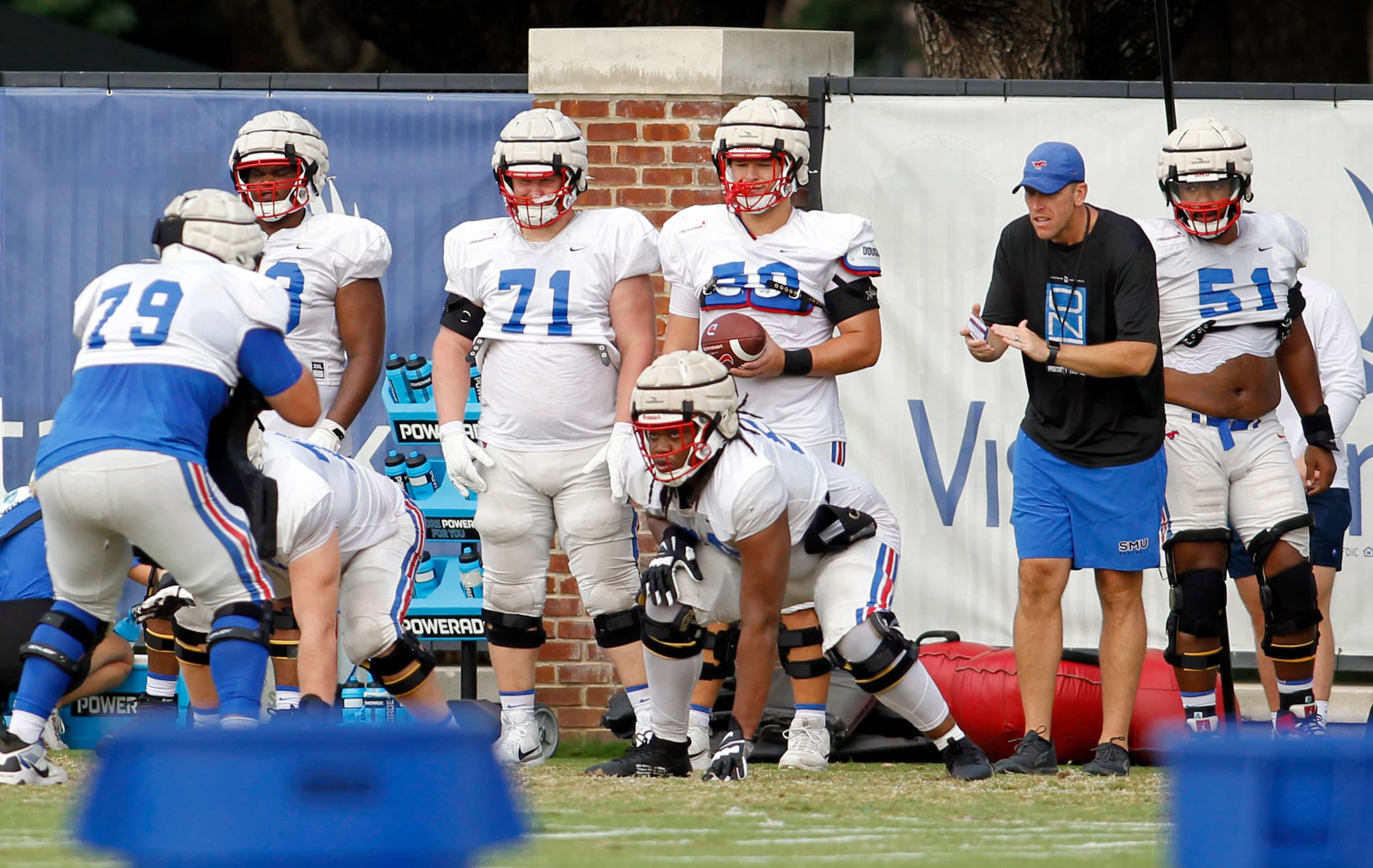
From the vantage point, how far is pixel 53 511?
506 centimetres

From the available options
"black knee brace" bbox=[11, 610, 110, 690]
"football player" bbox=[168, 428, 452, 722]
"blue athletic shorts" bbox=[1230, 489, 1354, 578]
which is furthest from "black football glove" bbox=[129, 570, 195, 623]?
"blue athletic shorts" bbox=[1230, 489, 1354, 578]

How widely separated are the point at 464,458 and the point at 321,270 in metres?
0.82

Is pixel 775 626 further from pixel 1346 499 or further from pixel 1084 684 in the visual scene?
pixel 1346 499

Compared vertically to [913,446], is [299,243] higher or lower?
higher

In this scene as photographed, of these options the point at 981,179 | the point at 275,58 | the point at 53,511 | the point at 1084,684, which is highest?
the point at 275,58

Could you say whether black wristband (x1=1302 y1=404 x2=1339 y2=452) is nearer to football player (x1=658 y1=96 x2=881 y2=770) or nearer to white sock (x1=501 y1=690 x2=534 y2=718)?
football player (x1=658 y1=96 x2=881 y2=770)

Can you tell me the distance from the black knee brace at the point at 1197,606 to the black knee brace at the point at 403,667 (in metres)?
2.42

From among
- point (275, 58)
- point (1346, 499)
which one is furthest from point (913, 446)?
point (275, 58)

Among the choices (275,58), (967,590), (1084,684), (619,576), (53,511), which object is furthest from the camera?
(275,58)

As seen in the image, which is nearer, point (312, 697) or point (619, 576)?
point (312, 697)

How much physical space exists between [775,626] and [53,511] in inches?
81.6

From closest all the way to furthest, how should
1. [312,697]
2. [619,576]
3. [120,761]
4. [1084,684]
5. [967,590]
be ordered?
[120,761] → [312,697] → [619,576] → [1084,684] → [967,590]

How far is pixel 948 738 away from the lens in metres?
5.91

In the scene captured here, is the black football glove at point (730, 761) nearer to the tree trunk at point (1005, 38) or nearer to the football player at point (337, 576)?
the football player at point (337, 576)
